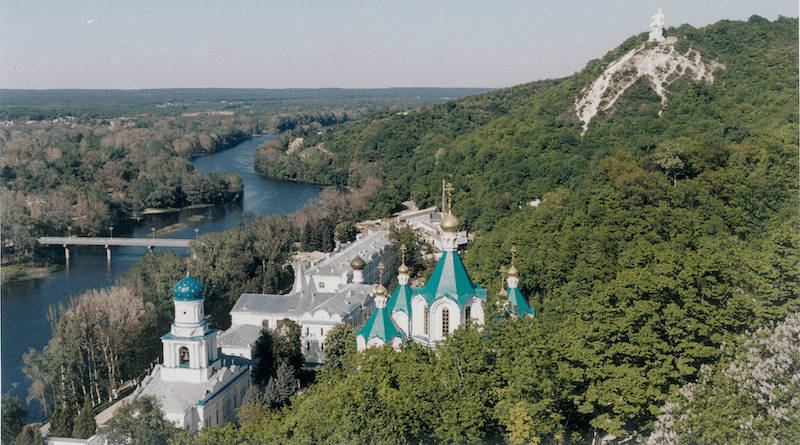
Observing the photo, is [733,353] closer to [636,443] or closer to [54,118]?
[636,443]

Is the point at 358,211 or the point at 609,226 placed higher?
the point at 609,226

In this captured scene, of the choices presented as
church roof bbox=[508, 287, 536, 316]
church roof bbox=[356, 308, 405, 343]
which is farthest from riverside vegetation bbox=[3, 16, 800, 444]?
church roof bbox=[508, 287, 536, 316]

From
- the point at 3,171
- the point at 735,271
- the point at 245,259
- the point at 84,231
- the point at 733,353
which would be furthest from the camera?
the point at 3,171

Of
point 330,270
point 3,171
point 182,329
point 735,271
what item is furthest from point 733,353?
point 3,171

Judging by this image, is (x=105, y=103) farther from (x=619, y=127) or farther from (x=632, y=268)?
(x=632, y=268)

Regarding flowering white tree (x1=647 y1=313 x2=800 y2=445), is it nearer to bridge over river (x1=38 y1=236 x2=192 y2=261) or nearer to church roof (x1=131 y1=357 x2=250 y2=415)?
church roof (x1=131 y1=357 x2=250 y2=415)

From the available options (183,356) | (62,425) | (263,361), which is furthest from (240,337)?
(62,425)
